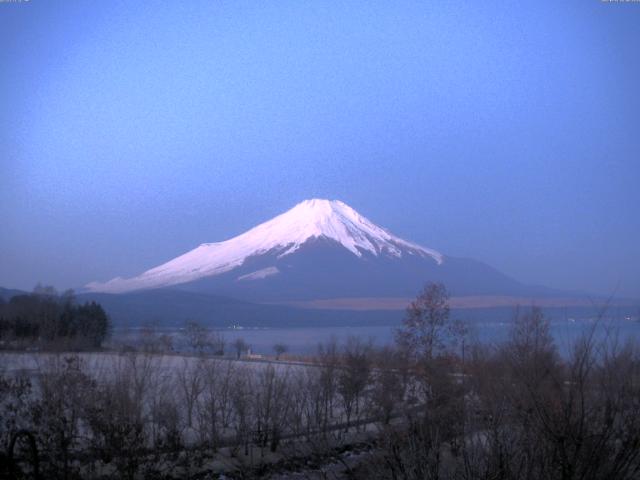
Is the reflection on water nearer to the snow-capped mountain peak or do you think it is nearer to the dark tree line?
the dark tree line

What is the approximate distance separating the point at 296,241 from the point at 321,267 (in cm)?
690

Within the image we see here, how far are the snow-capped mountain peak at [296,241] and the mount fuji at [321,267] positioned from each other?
17cm

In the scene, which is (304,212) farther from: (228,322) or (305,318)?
(228,322)

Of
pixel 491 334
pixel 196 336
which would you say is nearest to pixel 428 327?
pixel 491 334

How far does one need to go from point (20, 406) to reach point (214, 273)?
10999cm

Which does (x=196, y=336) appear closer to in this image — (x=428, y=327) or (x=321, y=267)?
(x=428, y=327)

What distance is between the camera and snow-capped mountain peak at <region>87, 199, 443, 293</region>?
124m

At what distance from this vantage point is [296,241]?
127688 millimetres

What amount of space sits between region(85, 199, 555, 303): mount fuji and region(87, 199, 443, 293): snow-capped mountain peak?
0.57 feet

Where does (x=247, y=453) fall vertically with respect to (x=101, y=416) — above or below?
below

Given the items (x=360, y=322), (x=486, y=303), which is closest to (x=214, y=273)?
(x=360, y=322)

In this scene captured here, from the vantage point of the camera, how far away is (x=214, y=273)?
398 feet

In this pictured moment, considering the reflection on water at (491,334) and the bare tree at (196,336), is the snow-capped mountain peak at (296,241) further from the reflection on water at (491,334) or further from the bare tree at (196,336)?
the bare tree at (196,336)

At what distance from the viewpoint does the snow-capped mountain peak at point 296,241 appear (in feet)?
406
